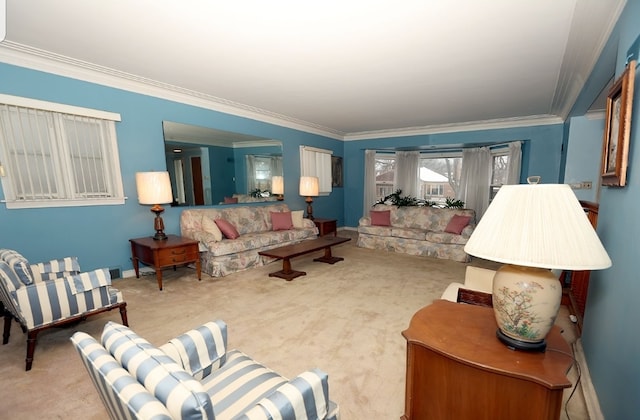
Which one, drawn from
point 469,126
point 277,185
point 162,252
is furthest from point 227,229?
point 469,126

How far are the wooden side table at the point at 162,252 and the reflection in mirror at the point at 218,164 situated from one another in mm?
809

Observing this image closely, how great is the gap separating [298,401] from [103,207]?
11.5 feet

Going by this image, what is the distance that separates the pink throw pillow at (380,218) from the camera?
5480 mm

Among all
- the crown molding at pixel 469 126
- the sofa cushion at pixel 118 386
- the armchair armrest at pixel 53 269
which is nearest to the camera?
the sofa cushion at pixel 118 386

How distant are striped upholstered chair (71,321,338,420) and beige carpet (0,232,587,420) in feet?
2.14

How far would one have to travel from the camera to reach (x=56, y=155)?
2.93 m

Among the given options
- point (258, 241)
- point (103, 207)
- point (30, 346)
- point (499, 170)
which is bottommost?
point (30, 346)

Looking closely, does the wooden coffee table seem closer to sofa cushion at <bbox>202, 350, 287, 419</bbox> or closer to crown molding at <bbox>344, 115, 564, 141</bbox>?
sofa cushion at <bbox>202, 350, 287, 419</bbox>

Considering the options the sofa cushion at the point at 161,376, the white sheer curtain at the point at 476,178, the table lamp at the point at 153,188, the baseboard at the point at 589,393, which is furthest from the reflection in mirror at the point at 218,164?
the baseboard at the point at 589,393

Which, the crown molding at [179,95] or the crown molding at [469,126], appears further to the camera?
the crown molding at [469,126]

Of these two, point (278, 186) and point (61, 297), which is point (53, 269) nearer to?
point (61, 297)

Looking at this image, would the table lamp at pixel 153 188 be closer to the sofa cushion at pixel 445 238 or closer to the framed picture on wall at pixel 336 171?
the sofa cushion at pixel 445 238

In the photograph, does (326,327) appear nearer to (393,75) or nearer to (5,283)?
(5,283)

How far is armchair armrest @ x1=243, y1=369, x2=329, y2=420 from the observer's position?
0.85 m
